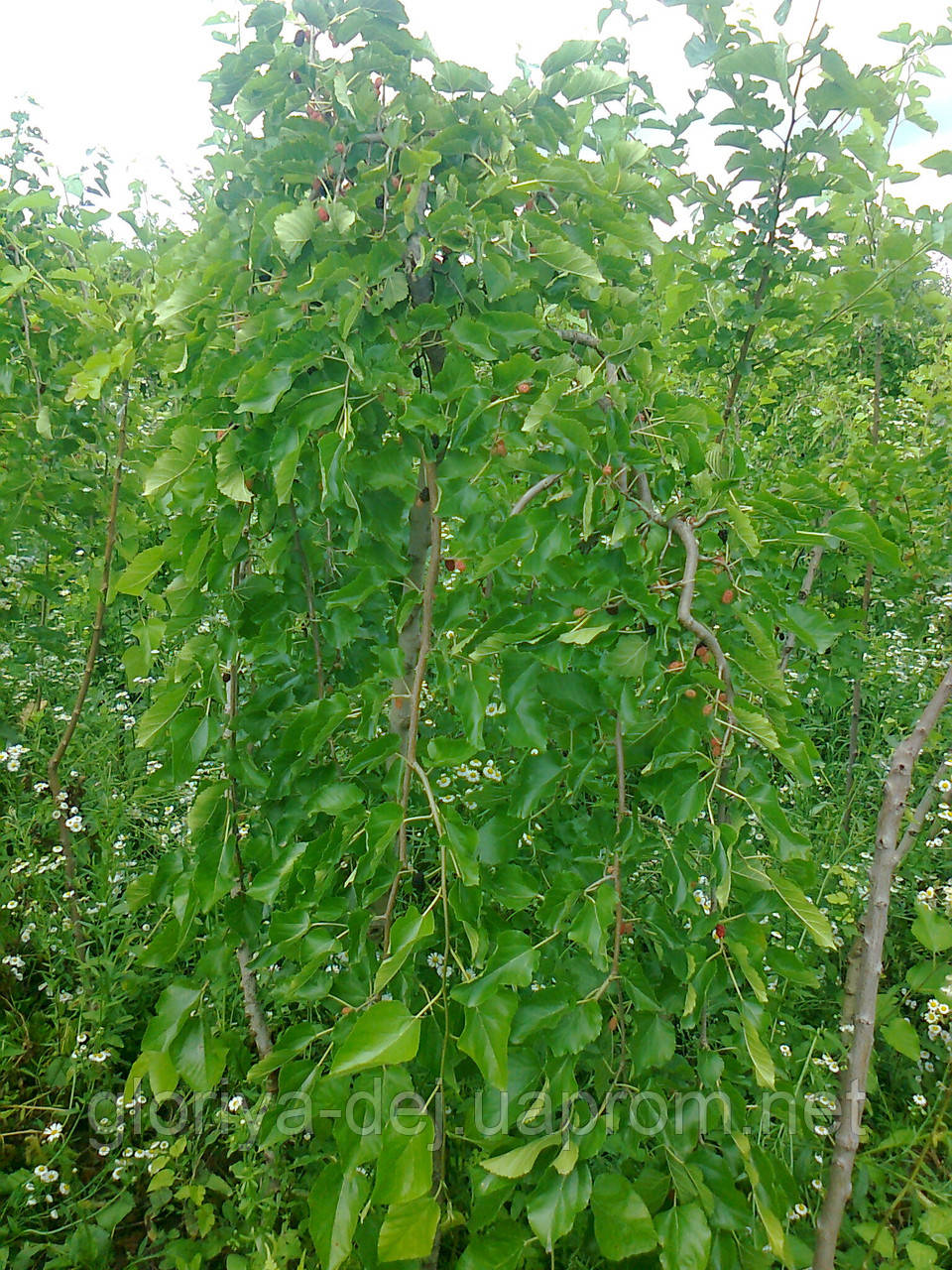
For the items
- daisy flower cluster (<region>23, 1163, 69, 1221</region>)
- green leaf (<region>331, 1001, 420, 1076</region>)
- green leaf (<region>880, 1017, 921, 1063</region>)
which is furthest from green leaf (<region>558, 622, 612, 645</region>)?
daisy flower cluster (<region>23, 1163, 69, 1221</region>)

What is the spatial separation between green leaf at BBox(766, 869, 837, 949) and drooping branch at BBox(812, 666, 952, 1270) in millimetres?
415

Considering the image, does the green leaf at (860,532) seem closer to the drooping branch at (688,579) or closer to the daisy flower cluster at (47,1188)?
the drooping branch at (688,579)

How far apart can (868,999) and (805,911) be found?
514mm

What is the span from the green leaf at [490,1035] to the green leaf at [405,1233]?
0.67 ft

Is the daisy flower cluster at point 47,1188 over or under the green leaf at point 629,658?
under

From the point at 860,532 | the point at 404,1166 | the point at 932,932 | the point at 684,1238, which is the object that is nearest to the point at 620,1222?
the point at 684,1238

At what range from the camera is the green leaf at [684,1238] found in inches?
36.4

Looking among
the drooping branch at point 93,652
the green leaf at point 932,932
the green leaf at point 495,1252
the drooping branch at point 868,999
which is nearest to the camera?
the green leaf at point 495,1252

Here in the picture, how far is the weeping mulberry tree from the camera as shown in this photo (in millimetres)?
930

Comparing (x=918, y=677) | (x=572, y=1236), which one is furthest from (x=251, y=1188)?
(x=918, y=677)

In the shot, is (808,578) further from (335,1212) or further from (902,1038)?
(335,1212)

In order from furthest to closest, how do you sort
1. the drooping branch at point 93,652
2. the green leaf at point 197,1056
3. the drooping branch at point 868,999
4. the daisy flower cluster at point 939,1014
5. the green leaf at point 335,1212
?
1. the drooping branch at point 93,652
2. the daisy flower cluster at point 939,1014
3. the drooping branch at point 868,999
4. the green leaf at point 197,1056
5. the green leaf at point 335,1212

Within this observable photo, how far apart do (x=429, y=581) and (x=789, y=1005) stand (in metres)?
1.48

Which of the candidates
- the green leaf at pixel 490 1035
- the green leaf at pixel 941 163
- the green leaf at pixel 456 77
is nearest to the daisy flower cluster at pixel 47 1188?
the green leaf at pixel 490 1035
